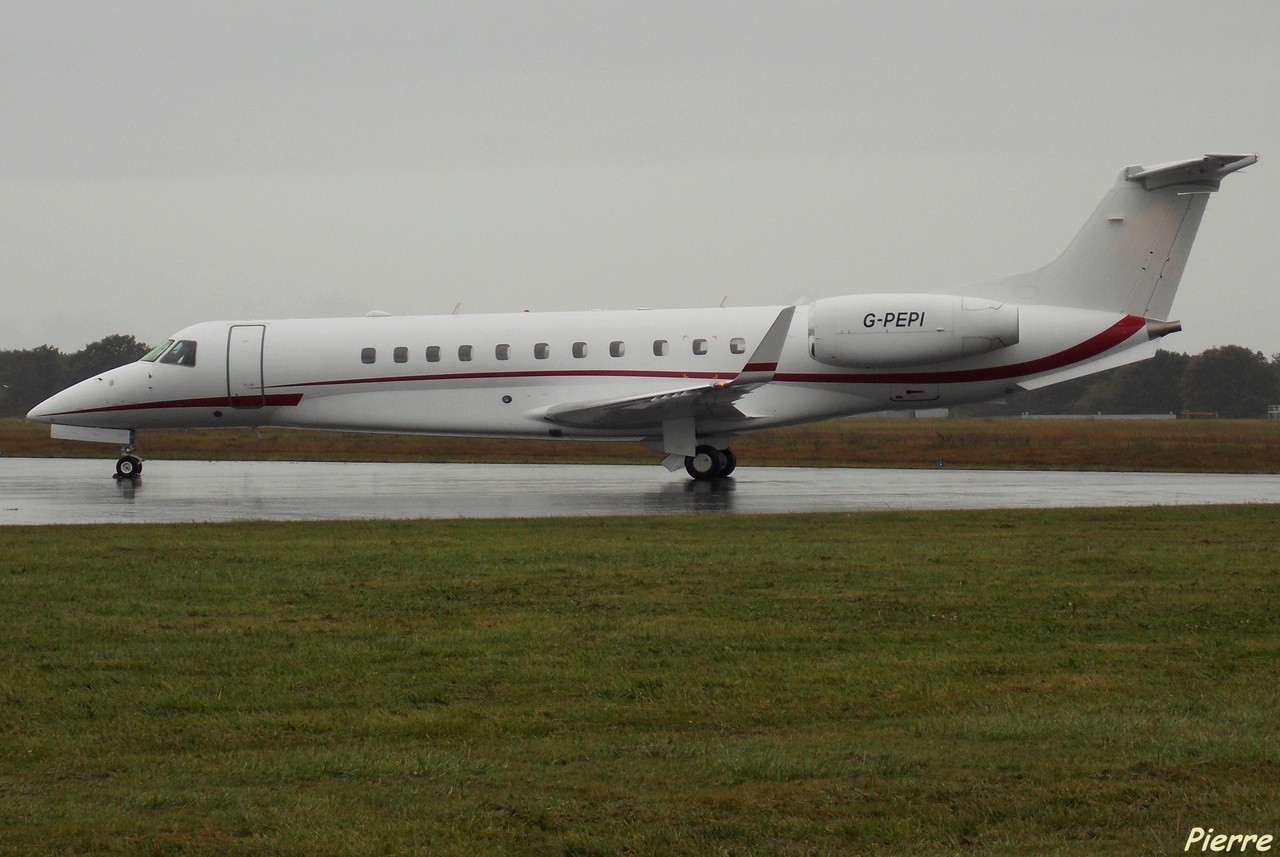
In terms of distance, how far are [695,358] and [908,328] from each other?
3877 millimetres

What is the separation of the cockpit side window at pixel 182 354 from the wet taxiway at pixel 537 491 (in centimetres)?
242

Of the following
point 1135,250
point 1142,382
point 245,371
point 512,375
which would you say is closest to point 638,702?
point 512,375

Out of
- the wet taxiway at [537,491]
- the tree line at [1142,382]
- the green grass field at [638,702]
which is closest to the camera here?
the green grass field at [638,702]

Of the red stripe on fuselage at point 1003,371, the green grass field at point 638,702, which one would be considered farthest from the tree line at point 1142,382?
the green grass field at point 638,702

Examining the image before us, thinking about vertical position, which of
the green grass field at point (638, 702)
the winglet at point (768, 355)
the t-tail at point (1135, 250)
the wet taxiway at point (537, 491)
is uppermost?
the t-tail at point (1135, 250)

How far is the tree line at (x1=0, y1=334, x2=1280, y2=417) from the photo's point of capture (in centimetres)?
7738

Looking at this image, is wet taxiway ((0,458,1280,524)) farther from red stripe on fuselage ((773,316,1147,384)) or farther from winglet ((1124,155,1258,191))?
winglet ((1124,155,1258,191))

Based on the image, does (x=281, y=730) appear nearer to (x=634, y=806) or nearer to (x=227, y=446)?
(x=634, y=806)

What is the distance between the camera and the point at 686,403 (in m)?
22.9

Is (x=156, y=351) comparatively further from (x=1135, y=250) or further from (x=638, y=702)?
(x=638, y=702)

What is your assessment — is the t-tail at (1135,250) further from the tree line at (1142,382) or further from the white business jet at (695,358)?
the tree line at (1142,382)

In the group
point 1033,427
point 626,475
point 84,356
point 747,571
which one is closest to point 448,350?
point 626,475

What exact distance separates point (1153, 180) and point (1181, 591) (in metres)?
14.7

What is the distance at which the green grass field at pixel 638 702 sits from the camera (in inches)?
195
